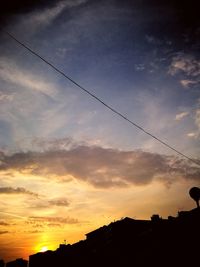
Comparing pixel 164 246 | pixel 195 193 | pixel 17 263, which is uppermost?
pixel 195 193

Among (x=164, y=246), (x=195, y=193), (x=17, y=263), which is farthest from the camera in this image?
(x=17, y=263)

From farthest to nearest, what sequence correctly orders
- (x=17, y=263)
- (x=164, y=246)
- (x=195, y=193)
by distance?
(x=17, y=263), (x=195, y=193), (x=164, y=246)

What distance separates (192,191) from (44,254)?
39.9 m

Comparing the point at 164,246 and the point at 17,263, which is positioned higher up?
the point at 164,246

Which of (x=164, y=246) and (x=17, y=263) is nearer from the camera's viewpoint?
(x=164, y=246)

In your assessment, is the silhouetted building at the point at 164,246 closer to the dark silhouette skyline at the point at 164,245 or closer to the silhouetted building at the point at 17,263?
the dark silhouette skyline at the point at 164,245

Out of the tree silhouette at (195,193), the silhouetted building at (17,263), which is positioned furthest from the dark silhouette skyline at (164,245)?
the silhouetted building at (17,263)

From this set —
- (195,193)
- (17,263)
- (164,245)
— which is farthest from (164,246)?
(17,263)

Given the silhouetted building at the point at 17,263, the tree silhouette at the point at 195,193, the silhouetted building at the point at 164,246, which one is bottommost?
the silhouetted building at the point at 17,263

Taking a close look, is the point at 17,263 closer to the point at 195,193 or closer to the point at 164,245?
the point at 164,245

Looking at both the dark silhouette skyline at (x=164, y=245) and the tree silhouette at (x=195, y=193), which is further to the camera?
the tree silhouette at (x=195, y=193)

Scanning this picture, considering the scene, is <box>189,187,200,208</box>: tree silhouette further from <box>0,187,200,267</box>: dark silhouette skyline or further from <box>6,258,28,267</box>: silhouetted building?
<box>6,258,28,267</box>: silhouetted building

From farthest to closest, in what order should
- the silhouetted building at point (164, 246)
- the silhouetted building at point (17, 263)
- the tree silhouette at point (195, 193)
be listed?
the silhouetted building at point (17, 263), the tree silhouette at point (195, 193), the silhouetted building at point (164, 246)

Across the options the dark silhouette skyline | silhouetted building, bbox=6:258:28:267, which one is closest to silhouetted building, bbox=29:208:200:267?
the dark silhouette skyline
